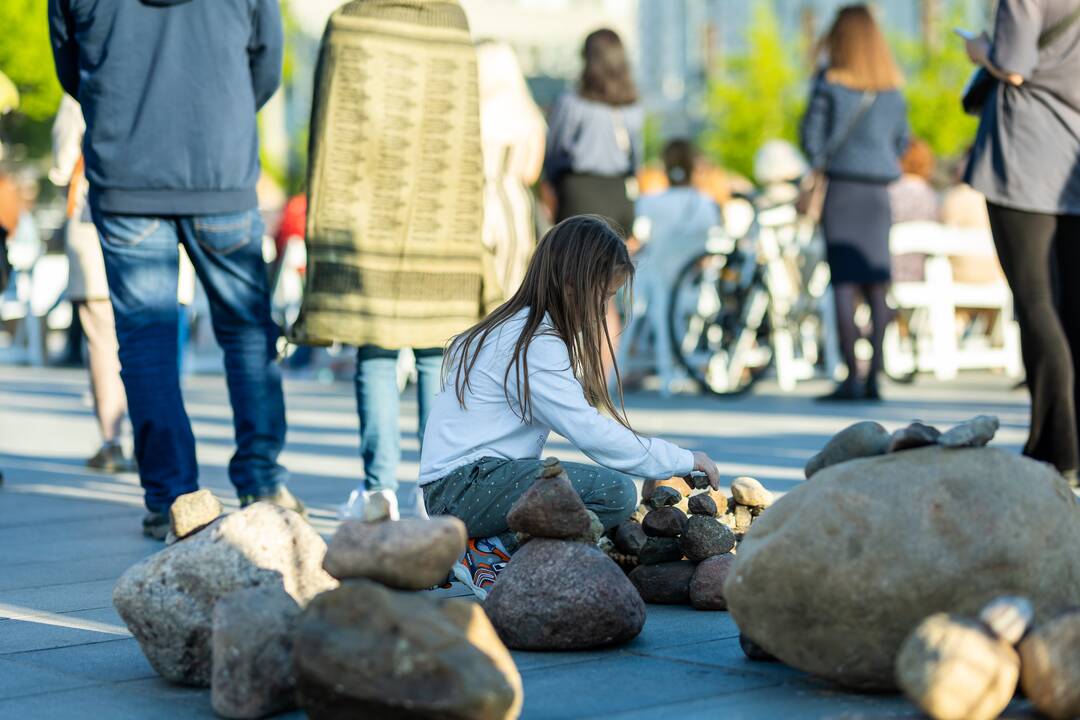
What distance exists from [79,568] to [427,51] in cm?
217

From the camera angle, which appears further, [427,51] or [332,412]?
[332,412]

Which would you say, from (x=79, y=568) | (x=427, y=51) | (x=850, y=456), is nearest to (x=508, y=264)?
(x=427, y=51)

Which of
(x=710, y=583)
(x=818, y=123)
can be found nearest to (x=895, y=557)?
(x=710, y=583)

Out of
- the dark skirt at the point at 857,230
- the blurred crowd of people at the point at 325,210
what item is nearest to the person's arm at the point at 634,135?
the dark skirt at the point at 857,230

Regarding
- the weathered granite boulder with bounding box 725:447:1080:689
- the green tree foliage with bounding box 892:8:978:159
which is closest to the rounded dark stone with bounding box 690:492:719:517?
the weathered granite boulder with bounding box 725:447:1080:689

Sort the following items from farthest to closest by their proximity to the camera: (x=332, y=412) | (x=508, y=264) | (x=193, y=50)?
(x=332, y=412), (x=508, y=264), (x=193, y=50)

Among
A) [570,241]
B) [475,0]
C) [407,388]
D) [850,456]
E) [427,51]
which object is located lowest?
[407,388]

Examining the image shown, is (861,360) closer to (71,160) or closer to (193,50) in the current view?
(71,160)

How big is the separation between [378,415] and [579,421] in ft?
5.53

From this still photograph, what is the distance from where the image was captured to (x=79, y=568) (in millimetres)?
5023

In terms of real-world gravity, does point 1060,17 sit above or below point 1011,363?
above

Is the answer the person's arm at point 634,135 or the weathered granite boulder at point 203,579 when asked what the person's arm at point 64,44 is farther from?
the person's arm at point 634,135

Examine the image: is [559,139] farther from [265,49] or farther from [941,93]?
[941,93]

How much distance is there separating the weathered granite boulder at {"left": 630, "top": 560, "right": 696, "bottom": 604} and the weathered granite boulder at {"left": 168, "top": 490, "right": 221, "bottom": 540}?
120 centimetres
